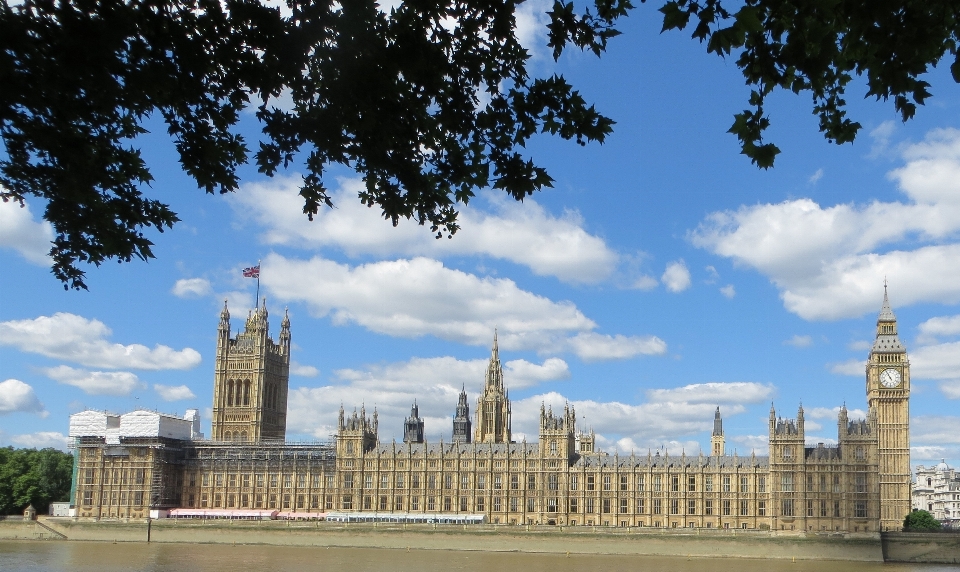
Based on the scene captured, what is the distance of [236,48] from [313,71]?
1.04 m

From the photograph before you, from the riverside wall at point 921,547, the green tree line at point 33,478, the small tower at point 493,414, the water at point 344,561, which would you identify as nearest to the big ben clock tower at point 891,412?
the riverside wall at point 921,547

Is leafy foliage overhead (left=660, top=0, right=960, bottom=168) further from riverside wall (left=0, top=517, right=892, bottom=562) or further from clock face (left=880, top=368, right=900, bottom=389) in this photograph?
clock face (left=880, top=368, right=900, bottom=389)

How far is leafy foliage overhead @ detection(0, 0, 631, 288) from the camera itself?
40.1ft

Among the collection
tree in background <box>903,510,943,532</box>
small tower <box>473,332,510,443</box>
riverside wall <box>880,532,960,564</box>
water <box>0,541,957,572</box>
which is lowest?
water <box>0,541,957,572</box>

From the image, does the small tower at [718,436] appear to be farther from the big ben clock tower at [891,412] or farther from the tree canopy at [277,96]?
the tree canopy at [277,96]

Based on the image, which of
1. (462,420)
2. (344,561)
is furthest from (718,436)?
(344,561)

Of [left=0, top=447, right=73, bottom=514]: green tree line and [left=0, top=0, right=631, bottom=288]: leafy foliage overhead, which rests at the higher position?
[left=0, top=0, right=631, bottom=288]: leafy foliage overhead

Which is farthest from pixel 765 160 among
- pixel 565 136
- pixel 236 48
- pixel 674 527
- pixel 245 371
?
pixel 245 371

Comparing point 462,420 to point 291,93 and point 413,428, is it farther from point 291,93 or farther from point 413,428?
point 291,93

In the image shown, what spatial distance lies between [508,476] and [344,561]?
115ft

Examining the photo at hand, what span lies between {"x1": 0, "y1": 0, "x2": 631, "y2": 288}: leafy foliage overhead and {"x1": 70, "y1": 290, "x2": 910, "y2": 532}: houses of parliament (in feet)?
312

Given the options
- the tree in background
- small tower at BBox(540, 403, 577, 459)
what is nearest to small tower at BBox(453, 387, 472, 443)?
small tower at BBox(540, 403, 577, 459)

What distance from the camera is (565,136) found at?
12914mm

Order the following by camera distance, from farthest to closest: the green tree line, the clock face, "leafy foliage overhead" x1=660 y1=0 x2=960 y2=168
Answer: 1. the green tree line
2. the clock face
3. "leafy foliage overhead" x1=660 y1=0 x2=960 y2=168
